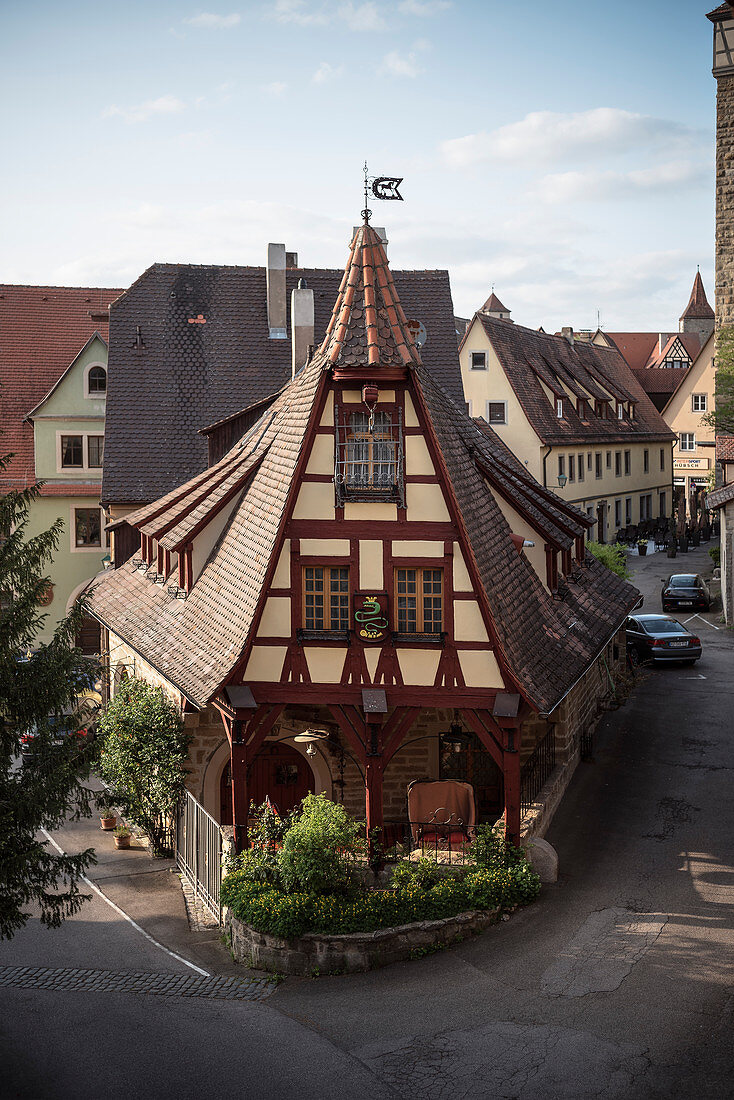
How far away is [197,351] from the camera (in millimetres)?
31734

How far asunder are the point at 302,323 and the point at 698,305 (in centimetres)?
7559

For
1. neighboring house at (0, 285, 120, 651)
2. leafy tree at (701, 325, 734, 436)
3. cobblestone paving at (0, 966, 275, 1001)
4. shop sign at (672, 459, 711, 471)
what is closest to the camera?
cobblestone paving at (0, 966, 275, 1001)

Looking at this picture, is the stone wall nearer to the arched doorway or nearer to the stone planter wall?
the arched doorway

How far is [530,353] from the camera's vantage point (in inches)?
2207

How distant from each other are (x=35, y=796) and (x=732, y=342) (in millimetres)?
29806

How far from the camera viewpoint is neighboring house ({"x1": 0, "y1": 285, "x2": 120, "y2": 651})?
35344mm

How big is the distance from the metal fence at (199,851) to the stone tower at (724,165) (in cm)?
2745

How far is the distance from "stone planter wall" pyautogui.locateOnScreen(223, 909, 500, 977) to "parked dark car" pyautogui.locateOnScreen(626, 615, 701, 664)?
1834cm

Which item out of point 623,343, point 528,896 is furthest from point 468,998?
point 623,343

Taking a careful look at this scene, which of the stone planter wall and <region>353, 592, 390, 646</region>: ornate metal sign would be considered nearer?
the stone planter wall

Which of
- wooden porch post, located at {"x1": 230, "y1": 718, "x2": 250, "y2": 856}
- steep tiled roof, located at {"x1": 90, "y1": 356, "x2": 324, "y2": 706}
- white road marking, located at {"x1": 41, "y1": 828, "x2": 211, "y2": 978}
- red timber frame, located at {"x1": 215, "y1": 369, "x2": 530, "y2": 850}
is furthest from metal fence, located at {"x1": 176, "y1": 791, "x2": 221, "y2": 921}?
steep tiled roof, located at {"x1": 90, "y1": 356, "x2": 324, "y2": 706}

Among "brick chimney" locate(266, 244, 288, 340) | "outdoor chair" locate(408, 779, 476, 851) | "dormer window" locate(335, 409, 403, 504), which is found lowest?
"outdoor chair" locate(408, 779, 476, 851)

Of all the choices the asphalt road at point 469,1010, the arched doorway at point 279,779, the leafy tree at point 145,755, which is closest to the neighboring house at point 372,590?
the leafy tree at point 145,755

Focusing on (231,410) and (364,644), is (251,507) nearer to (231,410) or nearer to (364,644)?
(364,644)
